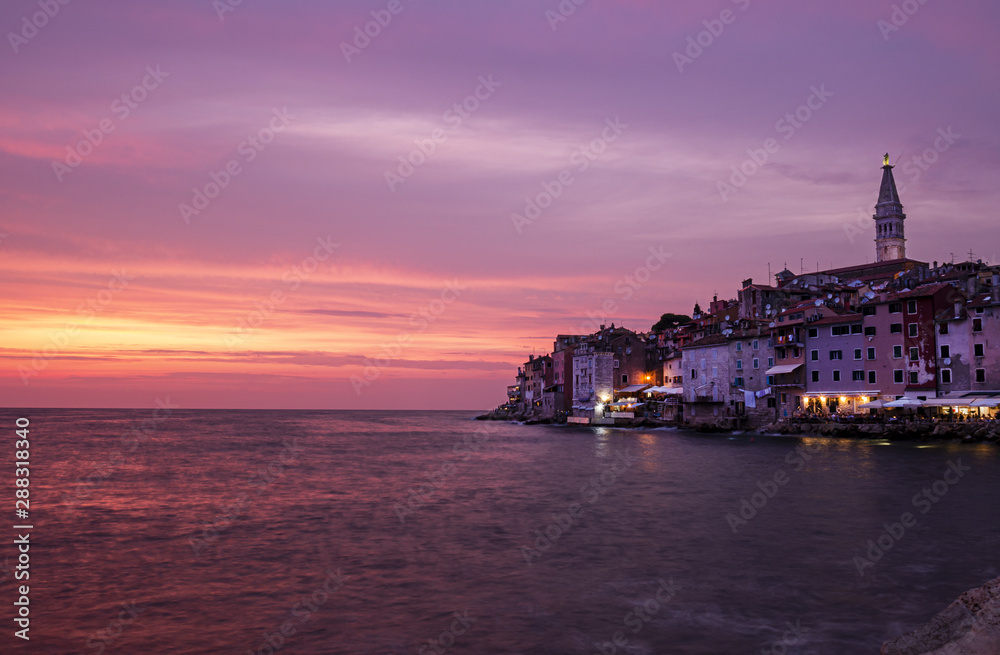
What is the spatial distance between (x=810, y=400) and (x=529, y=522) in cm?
5846

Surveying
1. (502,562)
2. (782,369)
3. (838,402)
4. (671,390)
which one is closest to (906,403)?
(838,402)

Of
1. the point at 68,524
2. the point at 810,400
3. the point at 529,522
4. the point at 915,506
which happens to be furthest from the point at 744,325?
the point at 68,524

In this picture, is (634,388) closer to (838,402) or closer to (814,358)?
(814,358)

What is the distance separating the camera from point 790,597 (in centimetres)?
1516

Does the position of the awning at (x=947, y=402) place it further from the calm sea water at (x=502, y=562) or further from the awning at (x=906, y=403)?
the calm sea water at (x=502, y=562)

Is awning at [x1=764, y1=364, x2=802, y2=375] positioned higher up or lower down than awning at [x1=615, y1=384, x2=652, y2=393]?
higher up

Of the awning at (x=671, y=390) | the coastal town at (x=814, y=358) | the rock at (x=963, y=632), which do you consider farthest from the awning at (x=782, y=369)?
the rock at (x=963, y=632)

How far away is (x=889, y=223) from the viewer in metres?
147

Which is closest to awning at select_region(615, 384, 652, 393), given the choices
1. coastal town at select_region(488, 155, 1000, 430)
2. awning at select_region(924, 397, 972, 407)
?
coastal town at select_region(488, 155, 1000, 430)

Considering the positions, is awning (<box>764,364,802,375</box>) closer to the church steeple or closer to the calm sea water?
the calm sea water

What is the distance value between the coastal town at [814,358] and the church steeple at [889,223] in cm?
3354

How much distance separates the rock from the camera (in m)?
7.80

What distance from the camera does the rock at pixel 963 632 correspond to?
7805 millimetres

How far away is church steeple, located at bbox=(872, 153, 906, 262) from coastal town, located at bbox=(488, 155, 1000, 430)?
110 ft
